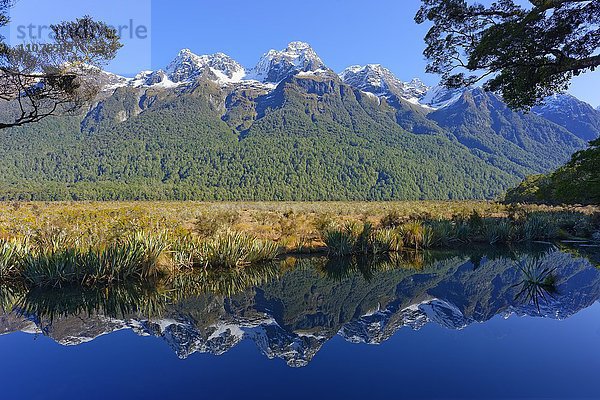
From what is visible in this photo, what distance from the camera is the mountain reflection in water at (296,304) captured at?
553cm

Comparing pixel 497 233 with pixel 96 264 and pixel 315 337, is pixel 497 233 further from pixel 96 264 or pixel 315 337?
pixel 96 264

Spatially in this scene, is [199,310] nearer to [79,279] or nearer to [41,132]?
[79,279]

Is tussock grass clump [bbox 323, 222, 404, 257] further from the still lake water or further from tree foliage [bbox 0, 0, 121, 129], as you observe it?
tree foliage [bbox 0, 0, 121, 129]

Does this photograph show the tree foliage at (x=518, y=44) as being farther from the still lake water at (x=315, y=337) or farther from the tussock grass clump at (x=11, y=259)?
the tussock grass clump at (x=11, y=259)

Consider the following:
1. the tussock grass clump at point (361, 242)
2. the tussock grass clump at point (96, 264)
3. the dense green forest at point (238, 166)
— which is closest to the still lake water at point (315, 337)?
the tussock grass clump at point (96, 264)

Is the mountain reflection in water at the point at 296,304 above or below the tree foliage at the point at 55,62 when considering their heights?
below

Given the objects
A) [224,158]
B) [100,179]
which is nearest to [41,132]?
[100,179]

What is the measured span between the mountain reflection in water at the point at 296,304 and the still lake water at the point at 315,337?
0.04 meters

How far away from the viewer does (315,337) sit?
18.0 feet

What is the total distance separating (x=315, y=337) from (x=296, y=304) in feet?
5.36

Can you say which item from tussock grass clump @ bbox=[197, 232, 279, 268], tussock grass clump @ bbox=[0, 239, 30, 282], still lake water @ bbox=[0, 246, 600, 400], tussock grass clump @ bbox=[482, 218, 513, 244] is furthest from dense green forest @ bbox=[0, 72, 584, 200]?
still lake water @ bbox=[0, 246, 600, 400]

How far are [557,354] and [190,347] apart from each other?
4922 mm

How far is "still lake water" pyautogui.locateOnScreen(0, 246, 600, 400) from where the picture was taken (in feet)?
13.1

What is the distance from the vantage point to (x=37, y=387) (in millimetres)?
4008
